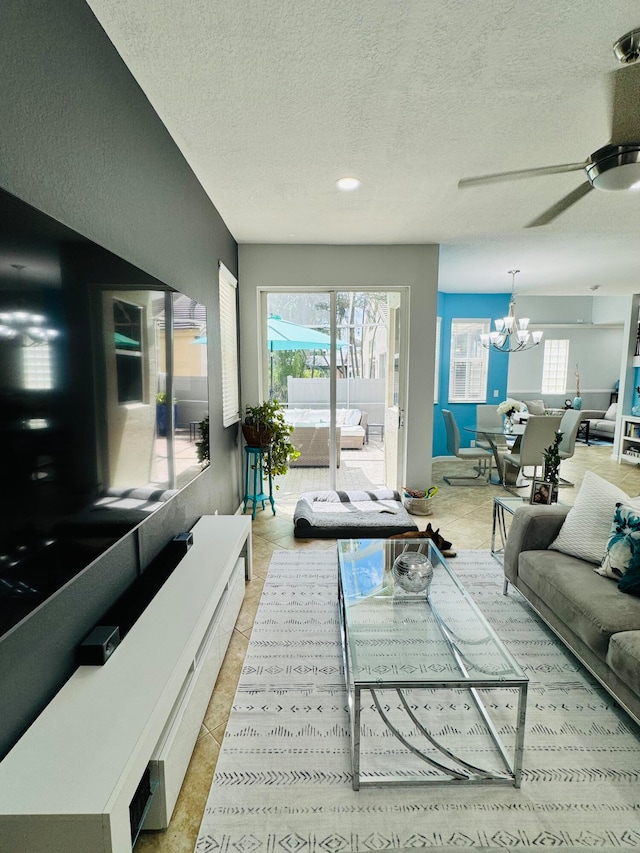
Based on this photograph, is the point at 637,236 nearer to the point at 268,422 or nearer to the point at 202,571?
the point at 268,422

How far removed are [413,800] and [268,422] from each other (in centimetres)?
294

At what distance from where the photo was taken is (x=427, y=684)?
136 cm

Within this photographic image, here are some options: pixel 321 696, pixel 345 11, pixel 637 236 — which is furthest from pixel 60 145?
pixel 637 236

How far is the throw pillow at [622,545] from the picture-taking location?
6.24 ft

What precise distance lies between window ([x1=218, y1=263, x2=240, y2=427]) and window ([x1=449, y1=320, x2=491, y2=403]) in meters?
3.92

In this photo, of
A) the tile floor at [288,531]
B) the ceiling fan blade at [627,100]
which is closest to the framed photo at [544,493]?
the tile floor at [288,531]

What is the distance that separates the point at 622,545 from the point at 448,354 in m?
4.93

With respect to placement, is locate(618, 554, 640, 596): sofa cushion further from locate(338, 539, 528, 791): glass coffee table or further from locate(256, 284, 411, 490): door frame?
locate(256, 284, 411, 490): door frame

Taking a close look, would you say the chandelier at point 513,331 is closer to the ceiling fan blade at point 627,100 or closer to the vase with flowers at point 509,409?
the vase with flowers at point 509,409

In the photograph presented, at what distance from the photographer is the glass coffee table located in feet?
4.56

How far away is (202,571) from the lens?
195cm

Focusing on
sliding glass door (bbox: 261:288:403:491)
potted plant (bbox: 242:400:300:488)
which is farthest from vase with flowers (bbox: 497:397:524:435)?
potted plant (bbox: 242:400:300:488)

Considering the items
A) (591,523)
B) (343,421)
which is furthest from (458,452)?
(591,523)

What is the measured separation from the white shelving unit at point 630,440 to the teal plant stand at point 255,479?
580 cm
